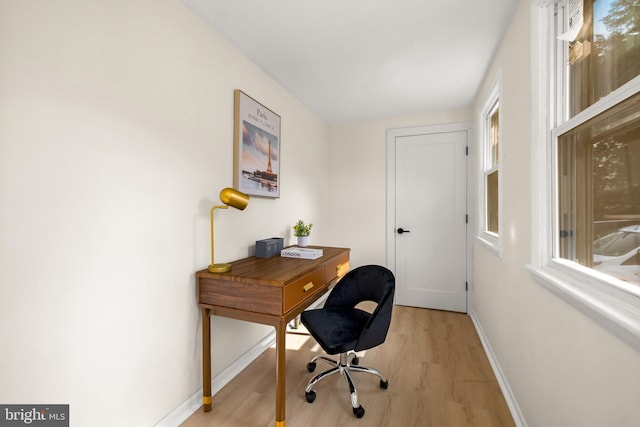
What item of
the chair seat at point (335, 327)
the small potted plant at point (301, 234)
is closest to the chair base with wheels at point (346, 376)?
the chair seat at point (335, 327)

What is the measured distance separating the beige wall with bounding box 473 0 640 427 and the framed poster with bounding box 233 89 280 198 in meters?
1.74

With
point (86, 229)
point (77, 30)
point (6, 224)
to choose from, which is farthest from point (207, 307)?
point (77, 30)

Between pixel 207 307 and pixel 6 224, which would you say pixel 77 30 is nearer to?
pixel 6 224

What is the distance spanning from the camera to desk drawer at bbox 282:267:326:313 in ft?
5.02

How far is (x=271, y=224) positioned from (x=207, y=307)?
1.00 meters

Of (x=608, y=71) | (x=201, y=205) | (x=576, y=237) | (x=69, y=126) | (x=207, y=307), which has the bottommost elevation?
(x=207, y=307)

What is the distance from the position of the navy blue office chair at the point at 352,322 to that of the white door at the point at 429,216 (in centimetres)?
154

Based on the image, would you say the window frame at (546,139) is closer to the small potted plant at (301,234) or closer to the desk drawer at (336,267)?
the desk drawer at (336,267)

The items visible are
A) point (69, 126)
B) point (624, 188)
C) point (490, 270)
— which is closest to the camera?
point (624, 188)

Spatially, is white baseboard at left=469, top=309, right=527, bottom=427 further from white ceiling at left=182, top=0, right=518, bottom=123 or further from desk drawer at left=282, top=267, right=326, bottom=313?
white ceiling at left=182, top=0, right=518, bottom=123

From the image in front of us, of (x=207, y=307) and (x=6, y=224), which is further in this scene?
(x=207, y=307)

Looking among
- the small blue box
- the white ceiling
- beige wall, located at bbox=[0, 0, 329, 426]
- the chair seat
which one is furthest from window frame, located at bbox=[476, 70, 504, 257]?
beige wall, located at bbox=[0, 0, 329, 426]

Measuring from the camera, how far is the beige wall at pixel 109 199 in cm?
101

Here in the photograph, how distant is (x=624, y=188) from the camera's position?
2.87 ft
